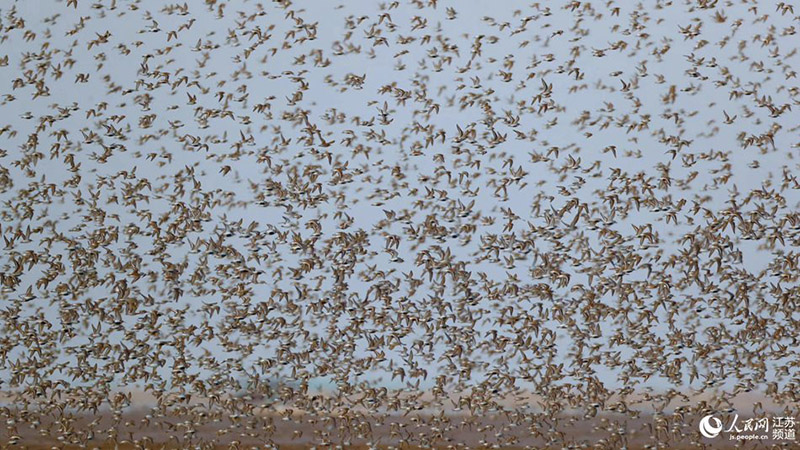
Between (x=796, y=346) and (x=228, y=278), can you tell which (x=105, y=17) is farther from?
(x=796, y=346)

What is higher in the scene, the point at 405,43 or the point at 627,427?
the point at 405,43

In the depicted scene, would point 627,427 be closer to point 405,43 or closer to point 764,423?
point 764,423

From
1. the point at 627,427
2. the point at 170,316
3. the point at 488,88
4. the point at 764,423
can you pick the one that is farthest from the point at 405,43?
the point at 764,423

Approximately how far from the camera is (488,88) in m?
5.25

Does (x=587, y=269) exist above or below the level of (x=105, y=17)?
below

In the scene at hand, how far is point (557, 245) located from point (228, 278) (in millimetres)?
1373

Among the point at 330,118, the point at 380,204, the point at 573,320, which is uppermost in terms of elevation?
the point at 330,118

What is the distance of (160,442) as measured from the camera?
5238mm

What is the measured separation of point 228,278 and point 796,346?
2406 millimetres

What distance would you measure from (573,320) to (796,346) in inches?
37.8

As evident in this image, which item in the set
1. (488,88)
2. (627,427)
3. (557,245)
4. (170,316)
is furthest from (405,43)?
(627,427)

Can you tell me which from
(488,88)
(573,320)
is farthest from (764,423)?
(488,88)

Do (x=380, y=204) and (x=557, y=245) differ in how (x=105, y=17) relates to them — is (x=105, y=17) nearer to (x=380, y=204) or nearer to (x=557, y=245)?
(x=380, y=204)

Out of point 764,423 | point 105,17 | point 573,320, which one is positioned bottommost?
point 764,423
